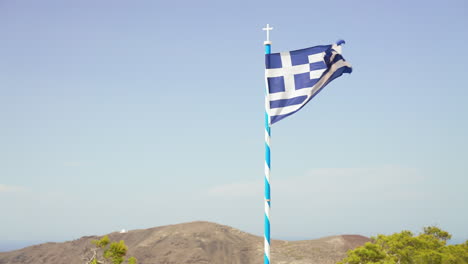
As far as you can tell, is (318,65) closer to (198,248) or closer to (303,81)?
(303,81)

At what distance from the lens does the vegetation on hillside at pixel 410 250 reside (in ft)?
130

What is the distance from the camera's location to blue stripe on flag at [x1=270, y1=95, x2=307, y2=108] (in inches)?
567

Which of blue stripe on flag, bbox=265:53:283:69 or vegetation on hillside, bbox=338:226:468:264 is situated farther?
vegetation on hillside, bbox=338:226:468:264

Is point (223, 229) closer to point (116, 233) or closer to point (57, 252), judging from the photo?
point (116, 233)

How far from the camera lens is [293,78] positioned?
14586 mm

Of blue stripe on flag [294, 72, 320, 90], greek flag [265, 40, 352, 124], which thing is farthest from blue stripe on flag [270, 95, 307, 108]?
blue stripe on flag [294, 72, 320, 90]

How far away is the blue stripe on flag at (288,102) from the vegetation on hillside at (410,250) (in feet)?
87.7

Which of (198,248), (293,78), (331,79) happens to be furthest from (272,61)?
(198,248)

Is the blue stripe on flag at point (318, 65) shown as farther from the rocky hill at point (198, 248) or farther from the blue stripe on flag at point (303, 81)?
the rocky hill at point (198, 248)

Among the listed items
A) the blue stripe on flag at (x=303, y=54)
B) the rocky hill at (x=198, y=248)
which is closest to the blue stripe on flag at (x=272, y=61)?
the blue stripe on flag at (x=303, y=54)

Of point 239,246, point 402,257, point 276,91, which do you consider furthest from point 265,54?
point 239,246

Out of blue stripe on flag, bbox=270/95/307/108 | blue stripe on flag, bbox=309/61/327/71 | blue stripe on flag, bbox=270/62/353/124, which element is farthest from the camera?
blue stripe on flag, bbox=309/61/327/71

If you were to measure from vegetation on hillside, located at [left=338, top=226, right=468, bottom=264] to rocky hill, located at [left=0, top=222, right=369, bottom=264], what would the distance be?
26.5 meters

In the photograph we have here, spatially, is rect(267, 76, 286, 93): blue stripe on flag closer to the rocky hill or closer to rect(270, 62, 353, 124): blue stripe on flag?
rect(270, 62, 353, 124): blue stripe on flag
